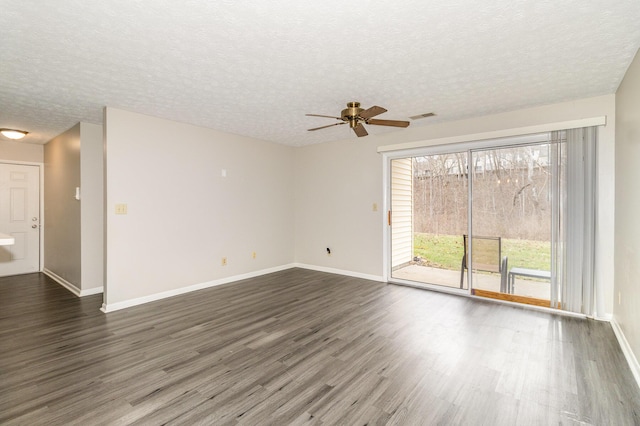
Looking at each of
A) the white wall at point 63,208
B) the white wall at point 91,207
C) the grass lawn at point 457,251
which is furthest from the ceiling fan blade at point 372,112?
the white wall at point 63,208

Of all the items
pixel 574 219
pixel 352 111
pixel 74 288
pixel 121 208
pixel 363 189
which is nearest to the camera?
pixel 352 111

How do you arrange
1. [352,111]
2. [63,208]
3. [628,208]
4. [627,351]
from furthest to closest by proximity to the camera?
[63,208] → [352,111] → [628,208] → [627,351]

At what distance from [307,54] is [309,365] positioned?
251 centimetres

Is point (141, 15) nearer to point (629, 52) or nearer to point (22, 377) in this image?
point (22, 377)

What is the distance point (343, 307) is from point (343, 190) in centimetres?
242

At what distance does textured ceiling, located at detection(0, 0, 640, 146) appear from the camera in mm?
1900

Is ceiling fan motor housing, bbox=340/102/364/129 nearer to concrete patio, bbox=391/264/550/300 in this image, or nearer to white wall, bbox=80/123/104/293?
concrete patio, bbox=391/264/550/300

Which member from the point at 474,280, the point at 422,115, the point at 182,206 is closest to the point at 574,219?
the point at 474,280

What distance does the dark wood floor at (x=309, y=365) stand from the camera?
1.91m

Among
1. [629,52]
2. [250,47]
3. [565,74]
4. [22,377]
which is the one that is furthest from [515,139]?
[22,377]

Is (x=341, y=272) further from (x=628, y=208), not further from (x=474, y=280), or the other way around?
(x=628, y=208)

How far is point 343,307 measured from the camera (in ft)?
12.6

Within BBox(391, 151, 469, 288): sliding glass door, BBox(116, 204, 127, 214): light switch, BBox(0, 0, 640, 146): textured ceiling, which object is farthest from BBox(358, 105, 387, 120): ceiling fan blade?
BBox(116, 204, 127, 214): light switch

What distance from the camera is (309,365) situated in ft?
A: 8.07
